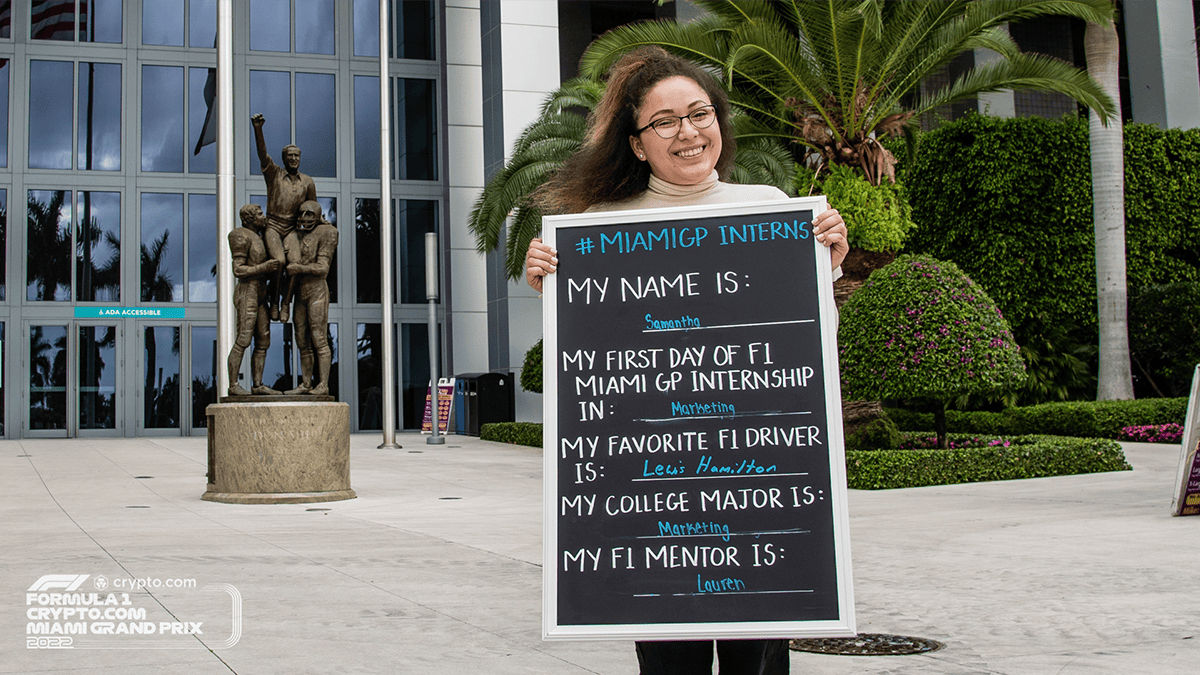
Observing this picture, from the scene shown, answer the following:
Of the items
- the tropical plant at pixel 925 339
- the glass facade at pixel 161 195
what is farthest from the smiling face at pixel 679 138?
the glass facade at pixel 161 195

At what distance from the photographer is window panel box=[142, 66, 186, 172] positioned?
2536 centimetres

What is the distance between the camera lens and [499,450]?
1925 centimetres

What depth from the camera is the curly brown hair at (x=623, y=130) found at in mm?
2979

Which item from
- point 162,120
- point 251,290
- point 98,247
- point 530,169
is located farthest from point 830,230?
point 162,120

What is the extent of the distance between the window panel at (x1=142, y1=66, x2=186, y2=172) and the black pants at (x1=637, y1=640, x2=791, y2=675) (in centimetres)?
2539

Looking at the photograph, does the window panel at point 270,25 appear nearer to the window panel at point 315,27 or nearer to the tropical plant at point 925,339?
the window panel at point 315,27

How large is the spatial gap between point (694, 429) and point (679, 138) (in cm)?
79

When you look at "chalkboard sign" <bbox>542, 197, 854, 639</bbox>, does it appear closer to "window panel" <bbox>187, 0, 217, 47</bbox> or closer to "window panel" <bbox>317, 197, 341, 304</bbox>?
"window panel" <bbox>317, 197, 341, 304</bbox>

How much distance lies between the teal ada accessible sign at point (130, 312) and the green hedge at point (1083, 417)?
1783cm

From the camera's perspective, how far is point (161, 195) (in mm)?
25172

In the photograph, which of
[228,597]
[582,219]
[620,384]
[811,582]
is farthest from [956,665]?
[228,597]

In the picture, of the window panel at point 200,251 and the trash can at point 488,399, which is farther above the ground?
the window panel at point 200,251

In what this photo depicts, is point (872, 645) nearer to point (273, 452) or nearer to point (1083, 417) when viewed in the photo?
point (273, 452)

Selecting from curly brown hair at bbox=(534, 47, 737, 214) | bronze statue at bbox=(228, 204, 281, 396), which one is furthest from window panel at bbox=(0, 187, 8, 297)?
curly brown hair at bbox=(534, 47, 737, 214)
